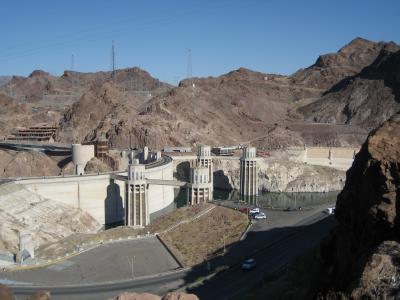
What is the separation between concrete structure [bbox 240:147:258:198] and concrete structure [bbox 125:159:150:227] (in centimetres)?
2976

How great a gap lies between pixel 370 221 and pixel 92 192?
58277 millimetres

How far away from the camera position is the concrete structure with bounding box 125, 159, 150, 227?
67438mm

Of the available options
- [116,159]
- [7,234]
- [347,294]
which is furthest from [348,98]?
[347,294]

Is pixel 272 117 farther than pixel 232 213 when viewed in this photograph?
Yes

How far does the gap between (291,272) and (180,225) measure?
86.5 feet

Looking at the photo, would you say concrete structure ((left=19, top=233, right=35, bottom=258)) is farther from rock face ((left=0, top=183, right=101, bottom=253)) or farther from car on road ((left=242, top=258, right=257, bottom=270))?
car on road ((left=242, top=258, right=257, bottom=270))

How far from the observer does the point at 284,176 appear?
332ft

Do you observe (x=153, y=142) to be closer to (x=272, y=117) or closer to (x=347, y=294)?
(x=272, y=117)

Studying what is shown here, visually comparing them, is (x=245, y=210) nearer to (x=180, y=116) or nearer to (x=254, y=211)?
(x=254, y=211)

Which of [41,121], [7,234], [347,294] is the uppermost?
[41,121]

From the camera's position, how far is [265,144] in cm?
13138

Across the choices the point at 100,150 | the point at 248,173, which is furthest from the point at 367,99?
the point at 100,150

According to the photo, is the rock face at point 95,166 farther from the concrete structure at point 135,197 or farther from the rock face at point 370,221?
the rock face at point 370,221

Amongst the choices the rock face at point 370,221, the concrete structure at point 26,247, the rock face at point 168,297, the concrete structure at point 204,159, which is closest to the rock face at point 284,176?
the concrete structure at point 204,159
